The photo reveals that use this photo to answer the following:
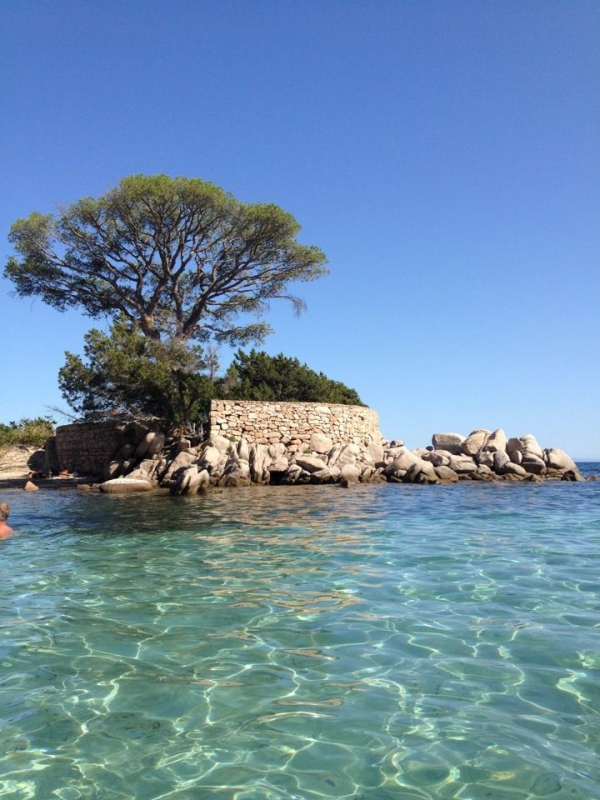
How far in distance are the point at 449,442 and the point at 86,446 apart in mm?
16538

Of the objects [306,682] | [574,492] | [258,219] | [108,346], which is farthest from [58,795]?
[258,219]

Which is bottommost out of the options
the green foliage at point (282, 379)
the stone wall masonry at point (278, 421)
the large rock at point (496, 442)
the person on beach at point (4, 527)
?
the person on beach at point (4, 527)

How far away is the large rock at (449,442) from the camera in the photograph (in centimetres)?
2809

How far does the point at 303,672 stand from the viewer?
4289 mm

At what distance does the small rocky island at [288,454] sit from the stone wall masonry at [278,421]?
4cm

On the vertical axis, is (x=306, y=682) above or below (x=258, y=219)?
below

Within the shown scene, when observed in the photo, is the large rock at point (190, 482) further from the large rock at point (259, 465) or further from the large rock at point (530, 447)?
the large rock at point (530, 447)

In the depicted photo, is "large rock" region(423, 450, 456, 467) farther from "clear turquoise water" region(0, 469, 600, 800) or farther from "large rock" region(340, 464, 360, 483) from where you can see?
"clear turquoise water" region(0, 469, 600, 800)

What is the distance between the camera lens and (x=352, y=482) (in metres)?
22.3

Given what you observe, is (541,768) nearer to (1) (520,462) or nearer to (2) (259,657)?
(2) (259,657)

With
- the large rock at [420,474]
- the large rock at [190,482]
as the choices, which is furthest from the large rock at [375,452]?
the large rock at [190,482]

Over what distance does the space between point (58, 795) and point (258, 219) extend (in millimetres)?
25549

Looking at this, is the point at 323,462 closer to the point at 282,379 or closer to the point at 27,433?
the point at 282,379

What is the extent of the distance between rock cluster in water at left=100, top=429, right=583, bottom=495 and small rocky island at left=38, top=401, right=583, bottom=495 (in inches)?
1.5
